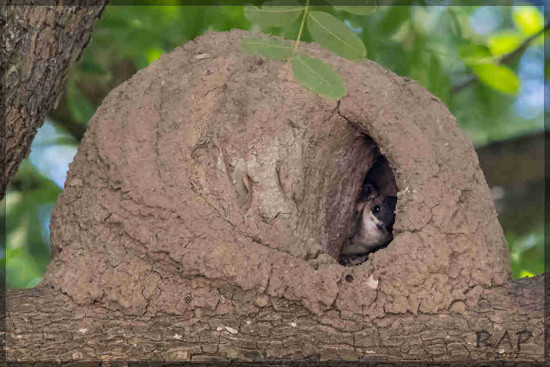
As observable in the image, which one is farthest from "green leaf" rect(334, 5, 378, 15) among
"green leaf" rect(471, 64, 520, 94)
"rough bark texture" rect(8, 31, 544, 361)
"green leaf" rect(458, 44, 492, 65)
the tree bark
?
"green leaf" rect(471, 64, 520, 94)

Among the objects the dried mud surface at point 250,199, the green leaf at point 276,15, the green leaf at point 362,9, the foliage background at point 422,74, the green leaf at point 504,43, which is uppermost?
the green leaf at point 504,43

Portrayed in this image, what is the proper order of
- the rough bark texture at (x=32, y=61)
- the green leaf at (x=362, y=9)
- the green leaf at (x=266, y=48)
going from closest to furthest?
1. the green leaf at (x=266, y=48)
2. the green leaf at (x=362, y=9)
3. the rough bark texture at (x=32, y=61)

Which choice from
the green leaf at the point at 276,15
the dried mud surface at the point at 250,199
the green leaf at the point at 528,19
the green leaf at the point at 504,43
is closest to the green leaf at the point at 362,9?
the green leaf at the point at 276,15

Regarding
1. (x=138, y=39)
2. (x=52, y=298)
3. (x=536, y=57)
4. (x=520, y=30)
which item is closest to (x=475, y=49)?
(x=536, y=57)

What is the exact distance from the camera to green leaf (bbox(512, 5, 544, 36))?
19.7ft

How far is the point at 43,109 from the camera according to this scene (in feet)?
11.0

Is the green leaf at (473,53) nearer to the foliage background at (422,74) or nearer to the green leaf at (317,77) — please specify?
the foliage background at (422,74)

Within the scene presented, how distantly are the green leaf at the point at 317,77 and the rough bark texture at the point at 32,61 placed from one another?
3.81 ft

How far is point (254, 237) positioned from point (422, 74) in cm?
203

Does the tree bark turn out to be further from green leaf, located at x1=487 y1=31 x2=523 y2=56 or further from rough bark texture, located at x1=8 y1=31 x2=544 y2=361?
green leaf, located at x1=487 y1=31 x2=523 y2=56

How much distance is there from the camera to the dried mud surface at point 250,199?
3133 millimetres

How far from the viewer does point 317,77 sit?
2.55 m

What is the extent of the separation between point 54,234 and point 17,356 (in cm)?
68

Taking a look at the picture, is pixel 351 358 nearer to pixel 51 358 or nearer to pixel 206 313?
pixel 206 313
